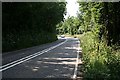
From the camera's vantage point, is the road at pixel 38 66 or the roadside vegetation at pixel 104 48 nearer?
the roadside vegetation at pixel 104 48

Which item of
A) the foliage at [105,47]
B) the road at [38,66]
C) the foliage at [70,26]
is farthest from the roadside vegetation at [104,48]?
the foliage at [70,26]

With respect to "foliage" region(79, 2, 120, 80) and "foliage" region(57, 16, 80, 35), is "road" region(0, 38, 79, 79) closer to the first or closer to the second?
"foliage" region(79, 2, 120, 80)

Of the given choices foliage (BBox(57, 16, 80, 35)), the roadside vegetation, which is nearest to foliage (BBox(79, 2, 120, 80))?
the roadside vegetation

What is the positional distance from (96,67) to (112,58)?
1.16 meters

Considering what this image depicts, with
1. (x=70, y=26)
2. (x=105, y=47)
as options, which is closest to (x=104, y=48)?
(x=105, y=47)

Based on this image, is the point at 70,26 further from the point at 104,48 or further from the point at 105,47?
the point at 104,48

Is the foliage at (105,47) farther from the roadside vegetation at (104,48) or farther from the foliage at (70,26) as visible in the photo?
the foliage at (70,26)

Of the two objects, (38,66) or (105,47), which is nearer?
(105,47)

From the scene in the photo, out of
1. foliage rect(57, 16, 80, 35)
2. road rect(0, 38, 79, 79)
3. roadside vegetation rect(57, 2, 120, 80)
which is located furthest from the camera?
foliage rect(57, 16, 80, 35)

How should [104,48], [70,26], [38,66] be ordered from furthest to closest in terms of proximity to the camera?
1. [70,26]
2. [38,66]
3. [104,48]

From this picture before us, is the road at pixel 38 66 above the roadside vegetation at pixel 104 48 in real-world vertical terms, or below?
below

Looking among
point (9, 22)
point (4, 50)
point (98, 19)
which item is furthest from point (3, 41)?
point (98, 19)

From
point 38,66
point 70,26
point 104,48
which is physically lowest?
point 38,66

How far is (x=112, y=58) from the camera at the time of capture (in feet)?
40.7
